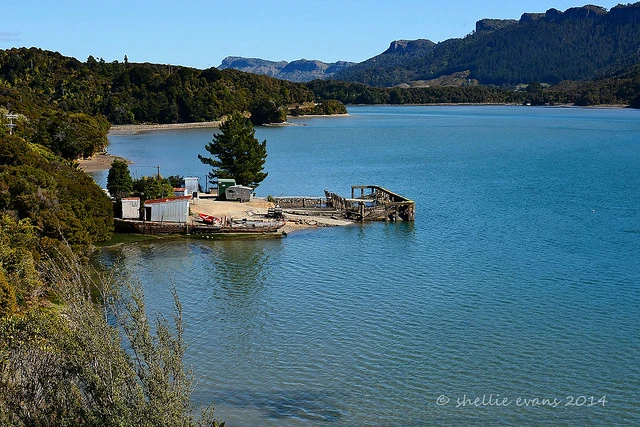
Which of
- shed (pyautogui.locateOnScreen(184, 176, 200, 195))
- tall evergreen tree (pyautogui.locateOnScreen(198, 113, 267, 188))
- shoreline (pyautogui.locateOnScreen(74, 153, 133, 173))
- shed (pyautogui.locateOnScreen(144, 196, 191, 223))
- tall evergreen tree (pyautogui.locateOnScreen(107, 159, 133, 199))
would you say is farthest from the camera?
shoreline (pyautogui.locateOnScreen(74, 153, 133, 173))

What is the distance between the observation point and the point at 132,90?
136500 millimetres

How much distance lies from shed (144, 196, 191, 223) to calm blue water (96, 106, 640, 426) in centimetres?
172

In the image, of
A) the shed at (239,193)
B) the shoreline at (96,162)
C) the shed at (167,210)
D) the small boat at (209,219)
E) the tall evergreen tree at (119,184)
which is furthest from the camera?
the shoreline at (96,162)

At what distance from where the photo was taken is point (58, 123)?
198 feet

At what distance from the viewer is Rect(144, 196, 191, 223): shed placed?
124 feet

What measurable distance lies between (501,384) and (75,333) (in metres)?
12.2

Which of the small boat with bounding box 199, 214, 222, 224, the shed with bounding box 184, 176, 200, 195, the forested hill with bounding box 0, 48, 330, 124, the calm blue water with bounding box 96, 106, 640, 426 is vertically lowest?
the calm blue water with bounding box 96, 106, 640, 426

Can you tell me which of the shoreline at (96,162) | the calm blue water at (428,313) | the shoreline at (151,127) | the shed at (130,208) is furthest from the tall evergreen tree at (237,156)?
the shoreline at (151,127)

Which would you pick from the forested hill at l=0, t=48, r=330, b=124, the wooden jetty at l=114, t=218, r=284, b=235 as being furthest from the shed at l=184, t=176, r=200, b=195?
the forested hill at l=0, t=48, r=330, b=124

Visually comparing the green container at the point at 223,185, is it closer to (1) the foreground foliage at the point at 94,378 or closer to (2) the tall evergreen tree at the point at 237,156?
(2) the tall evergreen tree at the point at 237,156

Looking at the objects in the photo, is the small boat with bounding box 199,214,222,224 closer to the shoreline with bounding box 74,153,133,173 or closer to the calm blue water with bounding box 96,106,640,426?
the calm blue water with bounding box 96,106,640,426

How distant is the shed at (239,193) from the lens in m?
44.5

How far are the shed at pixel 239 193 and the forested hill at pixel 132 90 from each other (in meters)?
78.2

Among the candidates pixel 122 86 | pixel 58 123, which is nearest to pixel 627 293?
pixel 58 123
